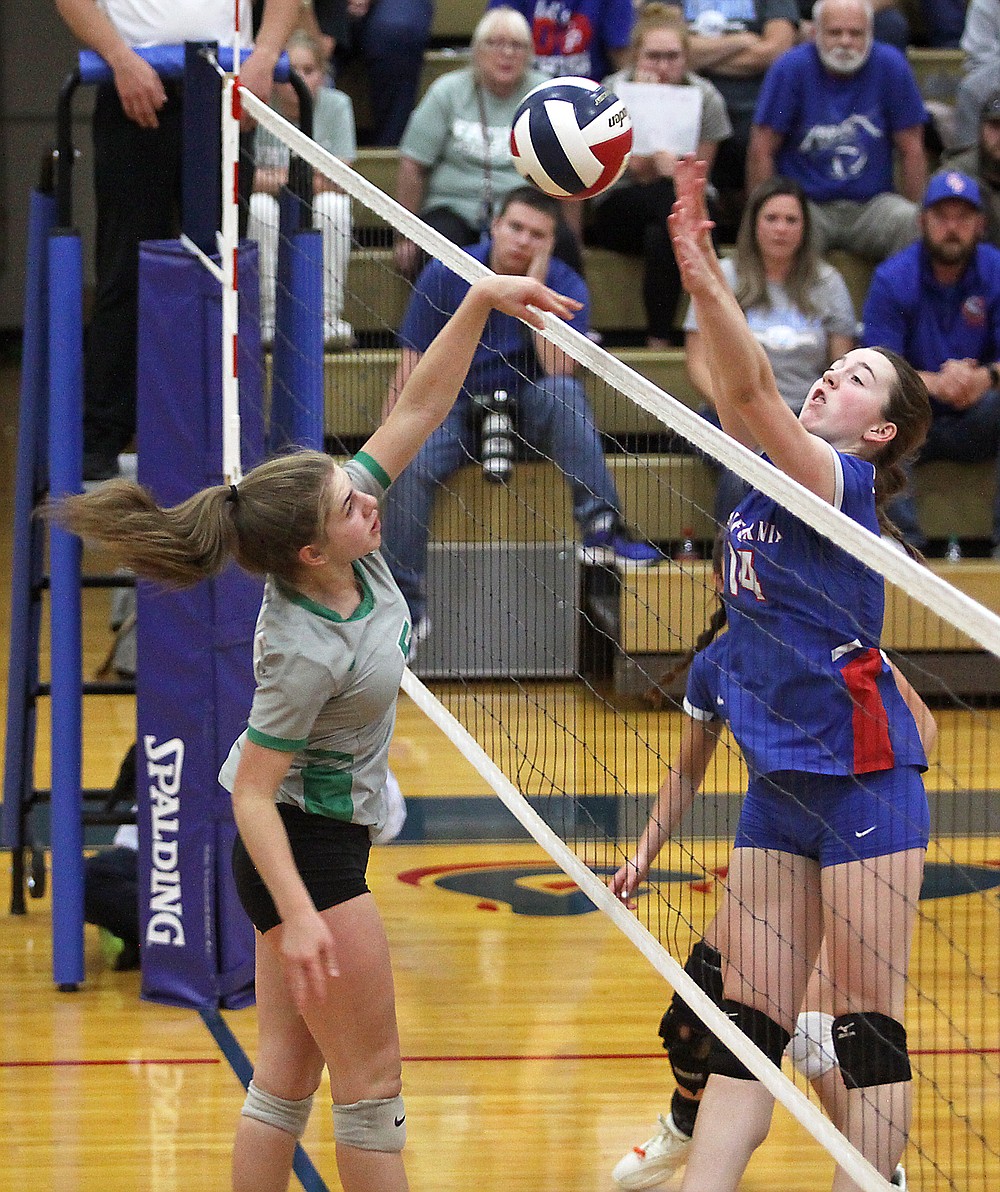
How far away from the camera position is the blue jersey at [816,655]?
9.18 feet

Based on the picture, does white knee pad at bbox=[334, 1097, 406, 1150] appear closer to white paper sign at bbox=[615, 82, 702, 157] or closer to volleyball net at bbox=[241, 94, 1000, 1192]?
volleyball net at bbox=[241, 94, 1000, 1192]

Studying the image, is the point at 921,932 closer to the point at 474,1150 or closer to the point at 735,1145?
the point at 474,1150

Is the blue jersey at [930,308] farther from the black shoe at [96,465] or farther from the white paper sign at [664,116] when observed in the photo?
the black shoe at [96,465]

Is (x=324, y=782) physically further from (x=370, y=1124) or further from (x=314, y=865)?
(x=370, y=1124)

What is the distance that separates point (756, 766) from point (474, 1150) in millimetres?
1322

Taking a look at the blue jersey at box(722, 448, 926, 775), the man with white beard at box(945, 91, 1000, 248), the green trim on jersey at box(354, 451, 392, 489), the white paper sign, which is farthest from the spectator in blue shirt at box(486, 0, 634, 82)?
the blue jersey at box(722, 448, 926, 775)

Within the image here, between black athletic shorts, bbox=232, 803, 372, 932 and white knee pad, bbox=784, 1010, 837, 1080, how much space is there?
2.59ft

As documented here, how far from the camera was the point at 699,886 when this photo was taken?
523cm

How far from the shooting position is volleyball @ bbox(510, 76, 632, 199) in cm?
387

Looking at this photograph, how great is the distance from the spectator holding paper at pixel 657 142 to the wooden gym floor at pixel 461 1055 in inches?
135

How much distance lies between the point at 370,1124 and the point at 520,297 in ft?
4.46

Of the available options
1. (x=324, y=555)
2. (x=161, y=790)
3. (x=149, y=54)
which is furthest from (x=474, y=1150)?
(x=149, y=54)

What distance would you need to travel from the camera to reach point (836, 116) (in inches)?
322

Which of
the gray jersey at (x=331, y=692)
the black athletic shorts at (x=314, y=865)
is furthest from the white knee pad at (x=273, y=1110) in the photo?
the gray jersey at (x=331, y=692)
